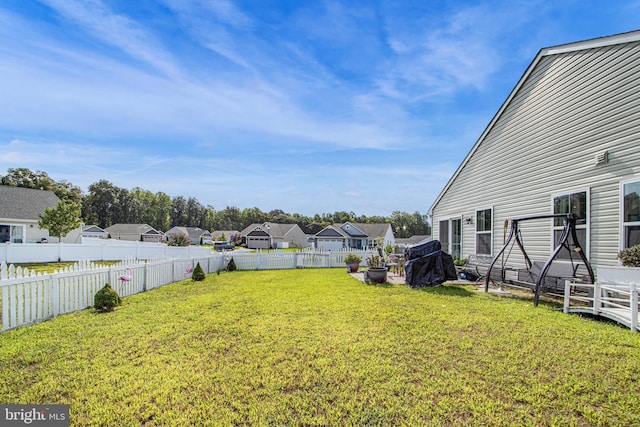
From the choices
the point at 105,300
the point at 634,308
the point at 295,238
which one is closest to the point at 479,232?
the point at 634,308

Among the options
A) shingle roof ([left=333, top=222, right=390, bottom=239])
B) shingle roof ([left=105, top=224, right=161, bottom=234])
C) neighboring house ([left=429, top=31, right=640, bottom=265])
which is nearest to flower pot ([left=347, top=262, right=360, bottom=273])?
neighboring house ([left=429, top=31, right=640, bottom=265])

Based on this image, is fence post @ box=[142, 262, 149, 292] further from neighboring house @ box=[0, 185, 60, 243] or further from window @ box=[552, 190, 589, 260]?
neighboring house @ box=[0, 185, 60, 243]

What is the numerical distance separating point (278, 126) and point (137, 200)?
68.9 m

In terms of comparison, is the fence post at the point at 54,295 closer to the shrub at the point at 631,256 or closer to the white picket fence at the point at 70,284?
the white picket fence at the point at 70,284

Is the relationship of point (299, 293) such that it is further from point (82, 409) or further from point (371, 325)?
point (82, 409)

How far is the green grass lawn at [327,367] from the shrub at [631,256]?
1457mm

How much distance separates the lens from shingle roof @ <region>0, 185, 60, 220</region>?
20.2 meters

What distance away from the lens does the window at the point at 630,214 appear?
224 inches

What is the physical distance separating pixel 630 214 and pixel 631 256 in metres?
0.94

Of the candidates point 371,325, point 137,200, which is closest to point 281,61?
point 371,325

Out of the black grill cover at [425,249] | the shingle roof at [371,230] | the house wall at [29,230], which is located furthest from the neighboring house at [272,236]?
the black grill cover at [425,249]

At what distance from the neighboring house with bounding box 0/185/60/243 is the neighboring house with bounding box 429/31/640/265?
1090 inches

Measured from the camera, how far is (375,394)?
279 centimetres

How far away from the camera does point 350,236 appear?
43969 millimetres
